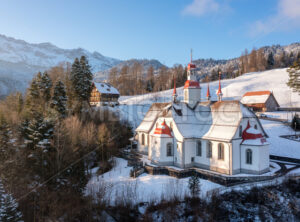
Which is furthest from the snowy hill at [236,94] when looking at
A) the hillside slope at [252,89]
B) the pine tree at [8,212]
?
the pine tree at [8,212]

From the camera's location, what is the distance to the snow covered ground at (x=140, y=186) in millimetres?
16750

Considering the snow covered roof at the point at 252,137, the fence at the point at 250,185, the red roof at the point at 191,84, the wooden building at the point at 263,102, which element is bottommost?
the fence at the point at 250,185

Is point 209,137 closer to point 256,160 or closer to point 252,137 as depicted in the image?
point 252,137

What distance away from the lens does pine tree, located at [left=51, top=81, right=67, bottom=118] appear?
103ft

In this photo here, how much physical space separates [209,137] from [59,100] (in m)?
23.7

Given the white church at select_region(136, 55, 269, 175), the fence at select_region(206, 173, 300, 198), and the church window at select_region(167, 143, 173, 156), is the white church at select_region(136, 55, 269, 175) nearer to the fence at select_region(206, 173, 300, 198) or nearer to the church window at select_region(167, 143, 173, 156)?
the church window at select_region(167, 143, 173, 156)

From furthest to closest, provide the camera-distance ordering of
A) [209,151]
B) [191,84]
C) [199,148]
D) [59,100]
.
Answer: [59,100] < [191,84] < [199,148] < [209,151]

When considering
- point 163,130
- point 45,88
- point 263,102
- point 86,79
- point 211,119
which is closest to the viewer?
point 211,119

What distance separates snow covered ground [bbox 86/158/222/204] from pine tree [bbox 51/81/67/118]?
13022 mm

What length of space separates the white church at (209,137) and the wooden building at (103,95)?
29.1 meters

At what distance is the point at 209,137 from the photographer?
864 inches

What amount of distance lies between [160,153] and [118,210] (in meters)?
9.50

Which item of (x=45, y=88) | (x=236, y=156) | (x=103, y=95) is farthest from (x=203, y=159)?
(x=103, y=95)

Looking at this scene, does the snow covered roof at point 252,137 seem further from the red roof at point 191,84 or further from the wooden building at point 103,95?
the wooden building at point 103,95
